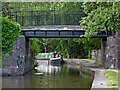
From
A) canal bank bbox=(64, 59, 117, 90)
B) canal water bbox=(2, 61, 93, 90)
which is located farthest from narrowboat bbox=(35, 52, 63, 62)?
canal water bbox=(2, 61, 93, 90)

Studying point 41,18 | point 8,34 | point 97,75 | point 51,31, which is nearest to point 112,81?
point 97,75

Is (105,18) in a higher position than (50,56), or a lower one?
higher

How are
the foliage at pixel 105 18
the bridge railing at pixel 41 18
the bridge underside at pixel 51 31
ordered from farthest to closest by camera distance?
the bridge railing at pixel 41 18 < the bridge underside at pixel 51 31 < the foliage at pixel 105 18

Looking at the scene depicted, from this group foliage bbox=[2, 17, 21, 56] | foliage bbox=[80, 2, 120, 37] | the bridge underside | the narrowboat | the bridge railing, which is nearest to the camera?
foliage bbox=[80, 2, 120, 37]

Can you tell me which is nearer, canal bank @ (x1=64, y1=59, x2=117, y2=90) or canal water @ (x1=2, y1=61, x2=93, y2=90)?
canal bank @ (x1=64, y1=59, x2=117, y2=90)

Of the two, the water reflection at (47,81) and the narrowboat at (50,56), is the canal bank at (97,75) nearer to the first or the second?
the water reflection at (47,81)

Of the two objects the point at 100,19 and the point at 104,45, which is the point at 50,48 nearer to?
the point at 104,45

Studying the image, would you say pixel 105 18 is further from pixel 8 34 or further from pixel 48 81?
pixel 8 34

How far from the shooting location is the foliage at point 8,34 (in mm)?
15398

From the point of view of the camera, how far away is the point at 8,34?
15375 millimetres

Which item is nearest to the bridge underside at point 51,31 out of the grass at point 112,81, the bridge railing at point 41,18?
the bridge railing at point 41,18

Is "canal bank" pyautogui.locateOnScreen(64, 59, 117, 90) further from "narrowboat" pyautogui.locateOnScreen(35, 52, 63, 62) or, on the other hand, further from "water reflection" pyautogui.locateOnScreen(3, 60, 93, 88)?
"narrowboat" pyautogui.locateOnScreen(35, 52, 63, 62)

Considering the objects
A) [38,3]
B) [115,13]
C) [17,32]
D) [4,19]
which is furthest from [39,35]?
[38,3]

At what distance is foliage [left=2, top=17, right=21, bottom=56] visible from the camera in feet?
50.5
